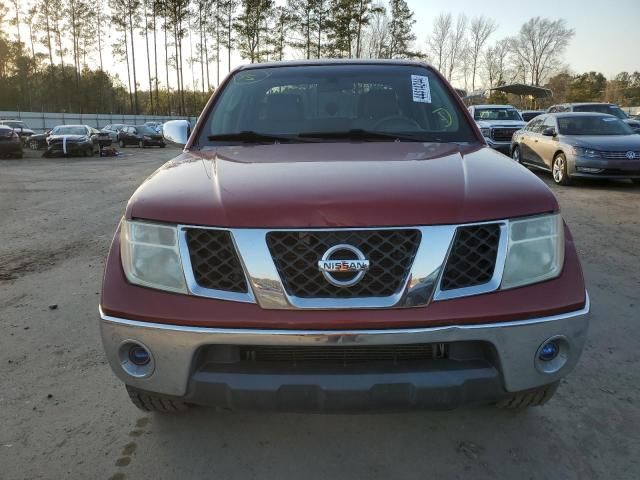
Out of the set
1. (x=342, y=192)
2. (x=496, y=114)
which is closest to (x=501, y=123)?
(x=496, y=114)

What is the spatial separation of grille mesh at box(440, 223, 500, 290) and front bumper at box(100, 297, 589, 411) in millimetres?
171

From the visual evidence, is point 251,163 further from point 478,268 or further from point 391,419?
point 391,419

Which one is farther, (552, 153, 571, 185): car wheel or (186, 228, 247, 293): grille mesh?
(552, 153, 571, 185): car wheel

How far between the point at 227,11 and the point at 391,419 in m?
59.0

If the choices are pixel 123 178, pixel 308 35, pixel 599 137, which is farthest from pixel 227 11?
pixel 599 137

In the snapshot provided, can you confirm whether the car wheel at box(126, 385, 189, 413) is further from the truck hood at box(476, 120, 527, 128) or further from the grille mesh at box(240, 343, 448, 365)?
the truck hood at box(476, 120, 527, 128)

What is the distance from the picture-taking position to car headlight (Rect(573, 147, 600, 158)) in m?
10.2

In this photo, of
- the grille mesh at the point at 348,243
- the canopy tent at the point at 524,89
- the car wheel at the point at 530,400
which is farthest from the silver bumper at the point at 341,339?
the canopy tent at the point at 524,89

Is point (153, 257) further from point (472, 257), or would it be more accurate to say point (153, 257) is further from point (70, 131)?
point (70, 131)

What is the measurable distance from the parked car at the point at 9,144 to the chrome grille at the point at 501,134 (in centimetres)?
1921

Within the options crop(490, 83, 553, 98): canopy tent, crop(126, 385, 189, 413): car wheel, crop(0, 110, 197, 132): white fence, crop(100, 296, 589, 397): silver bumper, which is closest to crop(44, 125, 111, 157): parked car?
crop(0, 110, 197, 132): white fence

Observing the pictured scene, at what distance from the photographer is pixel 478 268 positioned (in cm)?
192

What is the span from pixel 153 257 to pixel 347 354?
2.66ft

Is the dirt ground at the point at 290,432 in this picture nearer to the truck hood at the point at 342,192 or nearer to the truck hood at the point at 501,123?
the truck hood at the point at 342,192
